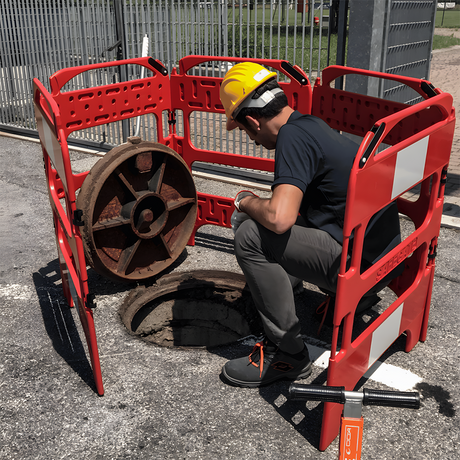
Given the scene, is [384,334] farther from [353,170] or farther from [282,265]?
[353,170]

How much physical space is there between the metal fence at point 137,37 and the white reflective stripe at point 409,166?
314 cm

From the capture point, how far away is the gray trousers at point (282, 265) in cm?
259

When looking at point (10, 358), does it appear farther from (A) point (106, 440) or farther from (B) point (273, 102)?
(B) point (273, 102)

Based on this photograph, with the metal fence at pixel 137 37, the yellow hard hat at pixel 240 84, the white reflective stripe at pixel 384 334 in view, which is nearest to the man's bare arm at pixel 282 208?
the yellow hard hat at pixel 240 84

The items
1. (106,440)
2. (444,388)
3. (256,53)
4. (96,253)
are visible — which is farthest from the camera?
(256,53)

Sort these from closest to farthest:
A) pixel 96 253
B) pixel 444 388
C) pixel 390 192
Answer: pixel 390 192 → pixel 444 388 → pixel 96 253

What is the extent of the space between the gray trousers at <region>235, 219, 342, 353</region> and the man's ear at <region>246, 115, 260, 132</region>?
48 cm

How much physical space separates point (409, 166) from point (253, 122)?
0.81 m

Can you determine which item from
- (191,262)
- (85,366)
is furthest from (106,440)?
(191,262)

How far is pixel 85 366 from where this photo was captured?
3.06 meters

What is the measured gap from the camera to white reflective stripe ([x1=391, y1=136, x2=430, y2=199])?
227 centimetres

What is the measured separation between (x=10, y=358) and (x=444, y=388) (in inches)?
97.0

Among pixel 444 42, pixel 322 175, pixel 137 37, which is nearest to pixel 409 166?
pixel 322 175

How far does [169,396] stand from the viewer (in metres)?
2.80
